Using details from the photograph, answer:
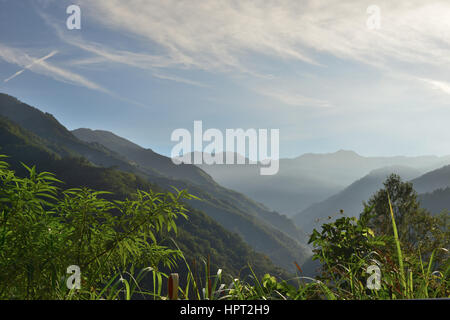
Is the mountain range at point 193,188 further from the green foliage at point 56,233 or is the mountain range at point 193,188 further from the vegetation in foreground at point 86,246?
the green foliage at point 56,233

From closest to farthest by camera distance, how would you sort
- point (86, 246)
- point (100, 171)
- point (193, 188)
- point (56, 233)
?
point (56, 233), point (86, 246), point (100, 171), point (193, 188)

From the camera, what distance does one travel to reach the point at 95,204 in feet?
5.70

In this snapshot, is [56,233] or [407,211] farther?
[407,211]

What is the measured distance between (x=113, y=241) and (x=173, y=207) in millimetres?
378

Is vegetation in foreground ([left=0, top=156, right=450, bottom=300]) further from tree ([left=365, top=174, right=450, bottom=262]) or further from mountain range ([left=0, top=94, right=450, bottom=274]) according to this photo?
tree ([left=365, top=174, right=450, bottom=262])

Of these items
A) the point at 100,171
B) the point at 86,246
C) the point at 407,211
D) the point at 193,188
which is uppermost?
the point at 100,171

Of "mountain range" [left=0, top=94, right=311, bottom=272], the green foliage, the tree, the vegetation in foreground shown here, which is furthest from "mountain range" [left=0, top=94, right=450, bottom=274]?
the green foliage

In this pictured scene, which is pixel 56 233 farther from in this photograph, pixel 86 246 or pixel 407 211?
pixel 407 211

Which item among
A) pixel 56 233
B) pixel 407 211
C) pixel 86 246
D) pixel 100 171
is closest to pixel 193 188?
pixel 100 171

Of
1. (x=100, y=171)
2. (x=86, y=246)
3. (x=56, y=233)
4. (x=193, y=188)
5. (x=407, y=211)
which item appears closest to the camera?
(x=56, y=233)

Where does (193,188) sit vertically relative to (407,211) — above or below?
below

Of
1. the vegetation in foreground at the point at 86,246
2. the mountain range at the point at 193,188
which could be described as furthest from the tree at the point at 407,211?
the vegetation in foreground at the point at 86,246
